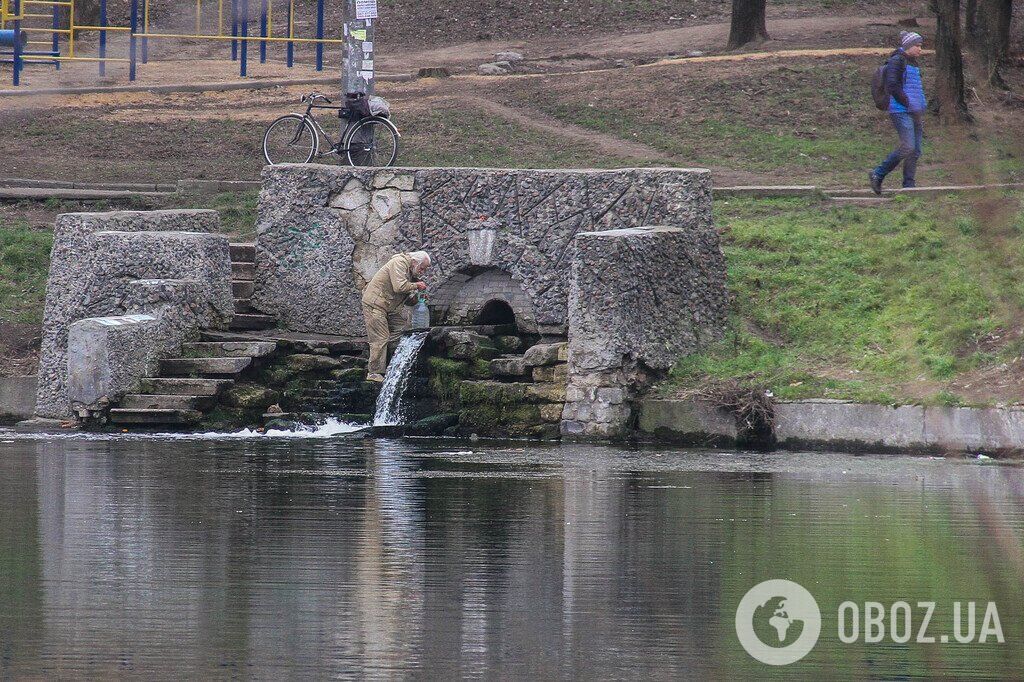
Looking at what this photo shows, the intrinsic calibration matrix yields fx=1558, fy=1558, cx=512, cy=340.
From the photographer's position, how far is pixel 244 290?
18.2m

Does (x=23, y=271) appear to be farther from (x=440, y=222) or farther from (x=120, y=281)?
(x=440, y=222)

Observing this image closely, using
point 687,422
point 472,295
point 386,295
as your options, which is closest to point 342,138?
point 472,295

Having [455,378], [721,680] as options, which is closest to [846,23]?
[455,378]

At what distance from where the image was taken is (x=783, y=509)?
9984 millimetres

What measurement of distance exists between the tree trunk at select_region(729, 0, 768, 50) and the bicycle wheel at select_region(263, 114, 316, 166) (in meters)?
9.78

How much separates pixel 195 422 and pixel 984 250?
14.3m

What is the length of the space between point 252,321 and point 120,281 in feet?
5.30

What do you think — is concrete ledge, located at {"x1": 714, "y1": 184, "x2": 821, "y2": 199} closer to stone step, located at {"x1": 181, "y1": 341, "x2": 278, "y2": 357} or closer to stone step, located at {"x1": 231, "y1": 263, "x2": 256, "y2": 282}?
stone step, located at {"x1": 231, "y1": 263, "x2": 256, "y2": 282}

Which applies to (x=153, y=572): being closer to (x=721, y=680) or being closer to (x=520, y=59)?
(x=721, y=680)

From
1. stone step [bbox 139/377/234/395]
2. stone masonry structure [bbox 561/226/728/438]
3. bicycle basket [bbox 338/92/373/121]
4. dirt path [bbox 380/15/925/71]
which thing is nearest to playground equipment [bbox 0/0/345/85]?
dirt path [bbox 380/15/925/71]

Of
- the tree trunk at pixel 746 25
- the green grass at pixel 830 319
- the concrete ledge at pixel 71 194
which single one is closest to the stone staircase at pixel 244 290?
the concrete ledge at pixel 71 194

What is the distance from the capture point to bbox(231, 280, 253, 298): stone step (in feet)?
59.6

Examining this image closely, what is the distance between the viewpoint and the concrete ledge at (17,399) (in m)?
16.9

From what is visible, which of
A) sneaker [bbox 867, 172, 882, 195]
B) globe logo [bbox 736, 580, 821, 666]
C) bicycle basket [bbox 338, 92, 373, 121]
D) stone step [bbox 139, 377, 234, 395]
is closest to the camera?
globe logo [bbox 736, 580, 821, 666]
